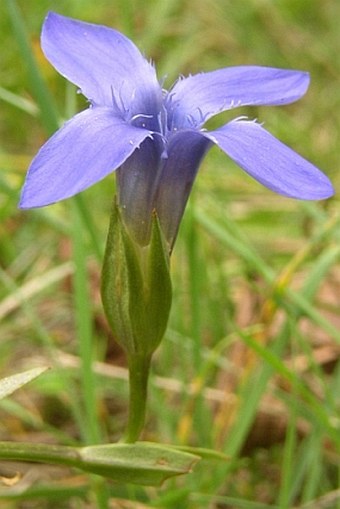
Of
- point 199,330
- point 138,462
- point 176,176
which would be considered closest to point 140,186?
point 176,176

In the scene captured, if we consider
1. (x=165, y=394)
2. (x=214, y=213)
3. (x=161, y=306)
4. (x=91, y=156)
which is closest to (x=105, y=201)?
(x=214, y=213)

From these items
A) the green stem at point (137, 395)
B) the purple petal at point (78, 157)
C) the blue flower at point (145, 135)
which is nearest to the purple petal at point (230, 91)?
the blue flower at point (145, 135)

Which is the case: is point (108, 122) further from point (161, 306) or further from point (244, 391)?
point (244, 391)

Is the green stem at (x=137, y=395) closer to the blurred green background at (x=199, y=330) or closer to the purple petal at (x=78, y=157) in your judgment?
the blurred green background at (x=199, y=330)

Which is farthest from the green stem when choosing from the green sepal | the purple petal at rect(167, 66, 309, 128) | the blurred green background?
the purple petal at rect(167, 66, 309, 128)

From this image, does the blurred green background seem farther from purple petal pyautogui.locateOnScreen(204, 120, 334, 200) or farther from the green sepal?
purple petal pyautogui.locateOnScreen(204, 120, 334, 200)

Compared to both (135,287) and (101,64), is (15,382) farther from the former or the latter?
(101,64)
